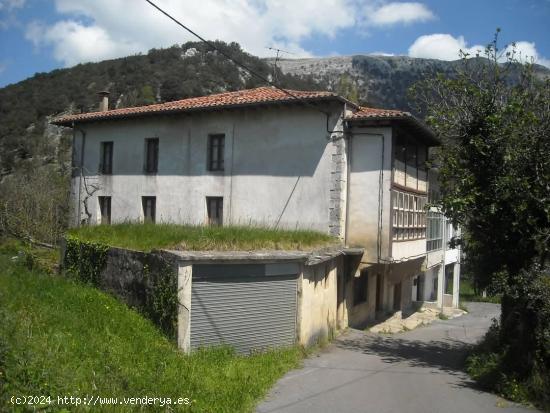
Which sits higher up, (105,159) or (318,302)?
(105,159)

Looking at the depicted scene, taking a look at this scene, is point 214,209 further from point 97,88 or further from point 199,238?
point 97,88

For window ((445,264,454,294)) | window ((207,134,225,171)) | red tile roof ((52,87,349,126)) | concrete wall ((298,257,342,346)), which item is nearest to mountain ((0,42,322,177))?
window ((445,264,454,294))

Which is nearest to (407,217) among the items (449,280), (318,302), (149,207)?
(318,302)

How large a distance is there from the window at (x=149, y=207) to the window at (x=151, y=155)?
106 cm

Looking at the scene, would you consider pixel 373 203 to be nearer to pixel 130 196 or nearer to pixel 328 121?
pixel 328 121

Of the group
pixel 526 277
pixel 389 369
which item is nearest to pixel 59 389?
pixel 389 369

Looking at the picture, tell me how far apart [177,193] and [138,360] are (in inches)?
426

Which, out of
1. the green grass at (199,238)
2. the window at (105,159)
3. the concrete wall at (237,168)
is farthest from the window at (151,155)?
the green grass at (199,238)

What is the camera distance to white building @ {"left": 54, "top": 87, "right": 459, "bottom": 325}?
53.6 ft

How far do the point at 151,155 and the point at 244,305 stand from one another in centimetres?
1052

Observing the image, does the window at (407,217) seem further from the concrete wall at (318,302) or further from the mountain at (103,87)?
the mountain at (103,87)

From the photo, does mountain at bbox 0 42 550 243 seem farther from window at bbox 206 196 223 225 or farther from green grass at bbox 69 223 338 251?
green grass at bbox 69 223 338 251

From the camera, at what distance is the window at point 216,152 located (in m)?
18.8

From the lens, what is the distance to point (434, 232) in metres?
25.6
